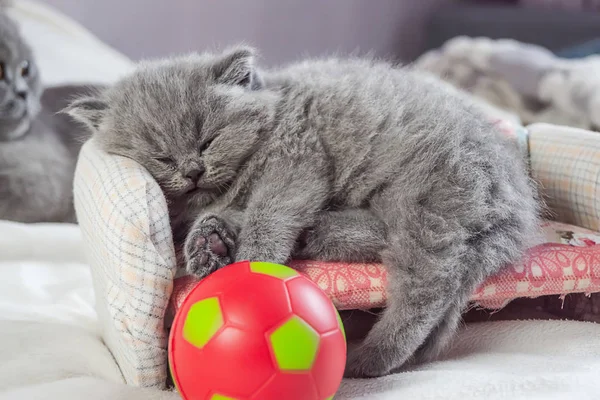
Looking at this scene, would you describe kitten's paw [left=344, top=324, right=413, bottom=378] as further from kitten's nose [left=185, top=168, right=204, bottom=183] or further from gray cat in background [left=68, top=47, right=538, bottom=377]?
kitten's nose [left=185, top=168, right=204, bottom=183]

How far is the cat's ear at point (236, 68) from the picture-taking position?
1306 mm

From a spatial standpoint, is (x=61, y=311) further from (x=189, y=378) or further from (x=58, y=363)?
(x=189, y=378)

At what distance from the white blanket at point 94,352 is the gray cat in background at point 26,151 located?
0.43 feet

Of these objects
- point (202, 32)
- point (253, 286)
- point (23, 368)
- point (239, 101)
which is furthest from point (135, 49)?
point (253, 286)

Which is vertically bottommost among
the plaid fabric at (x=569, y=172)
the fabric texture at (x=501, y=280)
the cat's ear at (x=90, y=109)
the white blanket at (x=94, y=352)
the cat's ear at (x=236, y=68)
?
the white blanket at (x=94, y=352)

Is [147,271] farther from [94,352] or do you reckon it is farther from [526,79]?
[526,79]

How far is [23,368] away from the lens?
47.5 inches

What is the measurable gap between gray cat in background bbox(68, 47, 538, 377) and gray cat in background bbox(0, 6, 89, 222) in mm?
714

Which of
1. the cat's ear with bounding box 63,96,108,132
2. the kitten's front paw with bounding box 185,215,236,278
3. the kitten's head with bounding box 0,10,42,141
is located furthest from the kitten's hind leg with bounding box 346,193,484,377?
the kitten's head with bounding box 0,10,42,141

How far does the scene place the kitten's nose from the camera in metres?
1.24

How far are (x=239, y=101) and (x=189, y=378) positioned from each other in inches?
23.0

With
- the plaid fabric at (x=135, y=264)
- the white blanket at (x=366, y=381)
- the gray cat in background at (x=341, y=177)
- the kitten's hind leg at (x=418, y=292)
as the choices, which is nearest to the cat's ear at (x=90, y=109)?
the gray cat in background at (x=341, y=177)

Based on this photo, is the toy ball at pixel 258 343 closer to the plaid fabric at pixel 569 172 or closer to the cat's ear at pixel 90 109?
the cat's ear at pixel 90 109

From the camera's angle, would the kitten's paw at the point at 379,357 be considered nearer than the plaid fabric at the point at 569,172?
Yes
